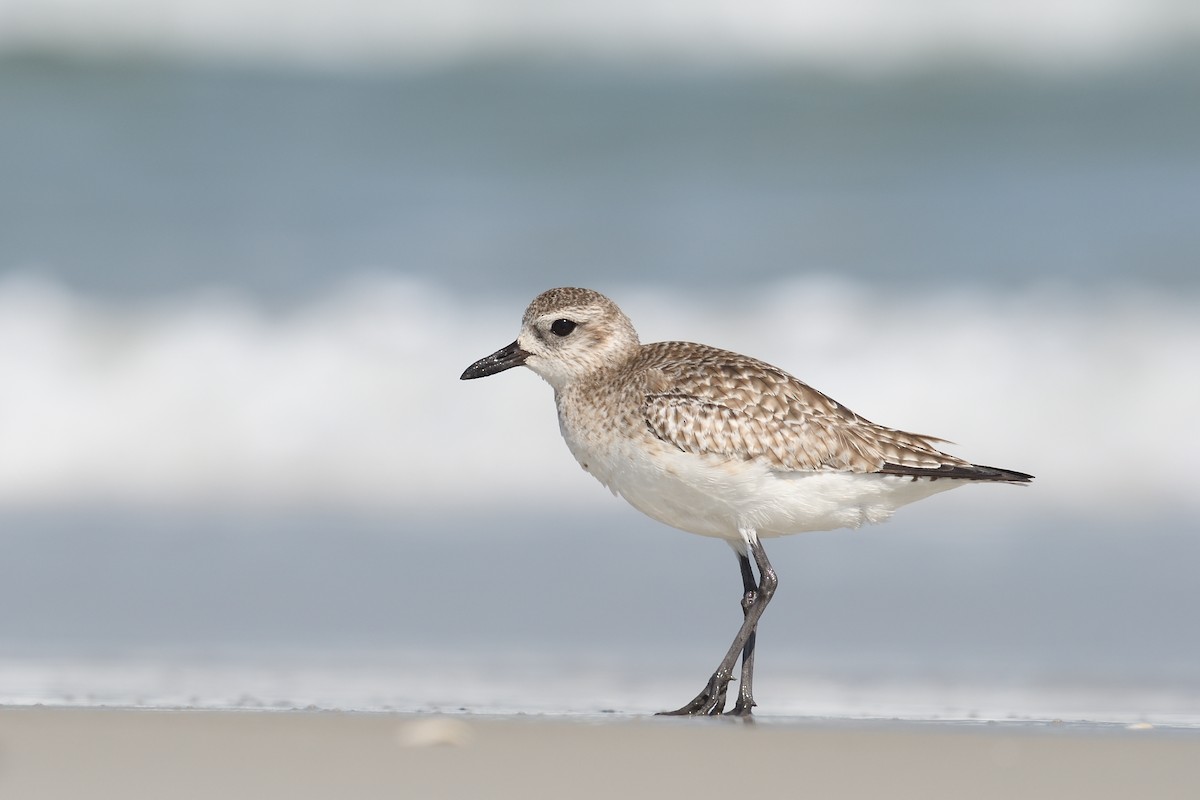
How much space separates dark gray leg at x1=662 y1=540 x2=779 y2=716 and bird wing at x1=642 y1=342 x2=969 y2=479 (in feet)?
1.27

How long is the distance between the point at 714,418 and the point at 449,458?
5154mm

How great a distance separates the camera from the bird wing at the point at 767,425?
5.66 m

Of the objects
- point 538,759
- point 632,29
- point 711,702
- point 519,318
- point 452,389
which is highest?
point 632,29

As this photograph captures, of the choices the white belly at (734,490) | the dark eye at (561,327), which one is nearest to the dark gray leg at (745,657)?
the white belly at (734,490)

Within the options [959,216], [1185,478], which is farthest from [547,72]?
[1185,478]

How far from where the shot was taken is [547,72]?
14.7 meters

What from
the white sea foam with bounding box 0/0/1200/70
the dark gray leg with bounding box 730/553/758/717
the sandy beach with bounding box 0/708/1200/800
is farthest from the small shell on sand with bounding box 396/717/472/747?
the white sea foam with bounding box 0/0/1200/70

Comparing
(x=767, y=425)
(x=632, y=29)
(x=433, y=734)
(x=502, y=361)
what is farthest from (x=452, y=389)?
(x=433, y=734)

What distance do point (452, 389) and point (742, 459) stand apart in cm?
581

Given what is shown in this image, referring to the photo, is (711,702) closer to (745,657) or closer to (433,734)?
(745,657)

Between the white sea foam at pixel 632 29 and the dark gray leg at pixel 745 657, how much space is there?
9.45 metres

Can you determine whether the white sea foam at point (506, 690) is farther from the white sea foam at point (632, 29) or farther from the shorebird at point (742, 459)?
the white sea foam at point (632, 29)

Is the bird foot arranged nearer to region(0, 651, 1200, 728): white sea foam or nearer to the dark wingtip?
region(0, 651, 1200, 728): white sea foam

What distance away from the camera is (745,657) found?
572cm
